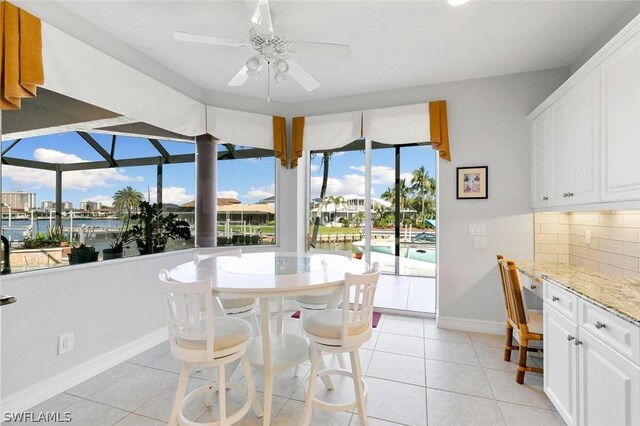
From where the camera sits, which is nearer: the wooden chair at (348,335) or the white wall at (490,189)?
the wooden chair at (348,335)

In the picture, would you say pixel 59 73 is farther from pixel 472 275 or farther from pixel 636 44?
Result: pixel 472 275

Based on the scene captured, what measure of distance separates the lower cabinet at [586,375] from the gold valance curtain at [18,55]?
129 inches

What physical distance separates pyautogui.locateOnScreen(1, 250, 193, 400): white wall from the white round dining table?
34.3 inches

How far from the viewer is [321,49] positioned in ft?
6.41

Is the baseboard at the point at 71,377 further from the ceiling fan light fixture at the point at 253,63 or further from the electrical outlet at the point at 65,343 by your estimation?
the ceiling fan light fixture at the point at 253,63

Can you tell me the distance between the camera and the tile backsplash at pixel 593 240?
1964 millimetres

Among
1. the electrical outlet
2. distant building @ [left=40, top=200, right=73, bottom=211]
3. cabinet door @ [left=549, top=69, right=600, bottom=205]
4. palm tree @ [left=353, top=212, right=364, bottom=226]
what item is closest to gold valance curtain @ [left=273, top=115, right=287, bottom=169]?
palm tree @ [left=353, top=212, right=364, bottom=226]

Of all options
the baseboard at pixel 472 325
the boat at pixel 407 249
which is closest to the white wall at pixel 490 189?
the baseboard at pixel 472 325

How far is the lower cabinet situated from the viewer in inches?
46.6

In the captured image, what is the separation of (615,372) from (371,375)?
1479 millimetres

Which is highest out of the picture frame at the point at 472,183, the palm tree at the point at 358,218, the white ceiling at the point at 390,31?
the white ceiling at the point at 390,31

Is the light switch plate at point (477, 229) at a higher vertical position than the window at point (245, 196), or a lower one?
lower

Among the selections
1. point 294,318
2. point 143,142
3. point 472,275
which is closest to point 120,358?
point 294,318

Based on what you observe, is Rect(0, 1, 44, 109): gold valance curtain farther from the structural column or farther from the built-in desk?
the built-in desk
